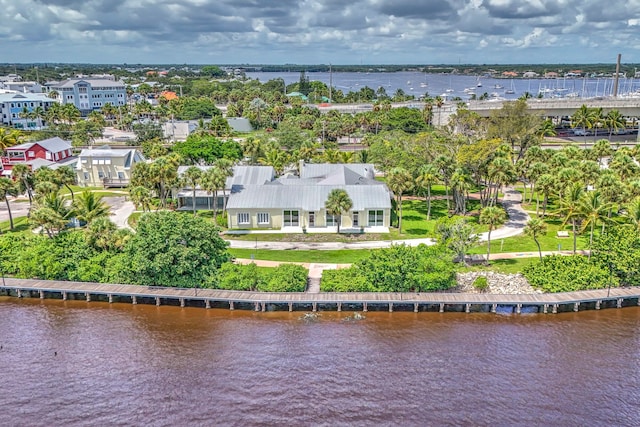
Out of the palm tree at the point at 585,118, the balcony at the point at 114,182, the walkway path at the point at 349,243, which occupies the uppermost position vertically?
the palm tree at the point at 585,118

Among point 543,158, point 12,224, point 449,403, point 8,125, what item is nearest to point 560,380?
point 449,403

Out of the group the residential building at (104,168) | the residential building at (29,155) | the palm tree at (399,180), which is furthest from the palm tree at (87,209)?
the residential building at (29,155)

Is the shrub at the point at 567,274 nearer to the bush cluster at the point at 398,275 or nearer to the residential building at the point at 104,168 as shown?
the bush cluster at the point at 398,275

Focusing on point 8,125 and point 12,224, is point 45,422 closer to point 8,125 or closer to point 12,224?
point 12,224

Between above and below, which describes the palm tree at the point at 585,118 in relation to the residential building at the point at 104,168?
above

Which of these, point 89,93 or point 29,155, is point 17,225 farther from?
point 89,93

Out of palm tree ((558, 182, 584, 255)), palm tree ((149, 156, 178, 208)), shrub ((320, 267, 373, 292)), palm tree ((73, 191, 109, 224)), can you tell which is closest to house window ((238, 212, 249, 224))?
palm tree ((149, 156, 178, 208))

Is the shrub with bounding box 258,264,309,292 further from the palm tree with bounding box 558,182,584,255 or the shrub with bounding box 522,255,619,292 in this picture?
the palm tree with bounding box 558,182,584,255
